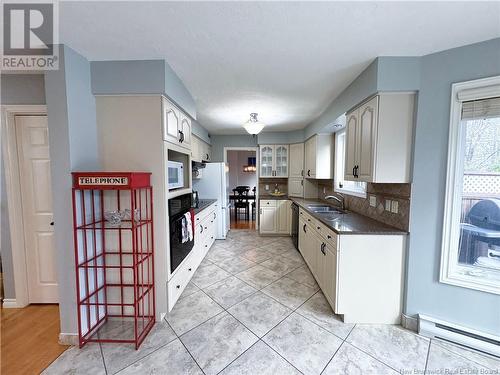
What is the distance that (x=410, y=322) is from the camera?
1.80 meters

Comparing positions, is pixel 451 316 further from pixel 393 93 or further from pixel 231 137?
pixel 231 137

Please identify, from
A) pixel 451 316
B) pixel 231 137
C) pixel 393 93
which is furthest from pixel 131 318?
pixel 231 137

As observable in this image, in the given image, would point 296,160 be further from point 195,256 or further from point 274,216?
point 195,256

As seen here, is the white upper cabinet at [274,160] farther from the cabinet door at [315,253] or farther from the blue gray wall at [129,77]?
the blue gray wall at [129,77]

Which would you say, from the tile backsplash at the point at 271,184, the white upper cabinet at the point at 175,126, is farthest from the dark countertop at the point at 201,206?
the tile backsplash at the point at 271,184

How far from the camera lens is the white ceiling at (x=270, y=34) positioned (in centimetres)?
120

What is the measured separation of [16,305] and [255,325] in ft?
8.36

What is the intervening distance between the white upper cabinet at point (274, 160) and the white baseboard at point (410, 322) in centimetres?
342

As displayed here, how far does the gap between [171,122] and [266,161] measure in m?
3.16

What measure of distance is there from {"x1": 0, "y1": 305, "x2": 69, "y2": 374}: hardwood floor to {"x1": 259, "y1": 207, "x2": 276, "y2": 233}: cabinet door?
135 inches

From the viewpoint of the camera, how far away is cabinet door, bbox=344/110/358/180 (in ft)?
7.18

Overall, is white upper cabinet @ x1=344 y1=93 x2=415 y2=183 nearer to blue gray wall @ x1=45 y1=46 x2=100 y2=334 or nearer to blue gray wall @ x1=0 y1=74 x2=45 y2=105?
blue gray wall @ x1=45 y1=46 x2=100 y2=334

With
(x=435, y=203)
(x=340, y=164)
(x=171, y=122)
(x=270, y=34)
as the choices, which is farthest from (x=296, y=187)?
(x=270, y=34)

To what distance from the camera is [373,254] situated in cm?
185
